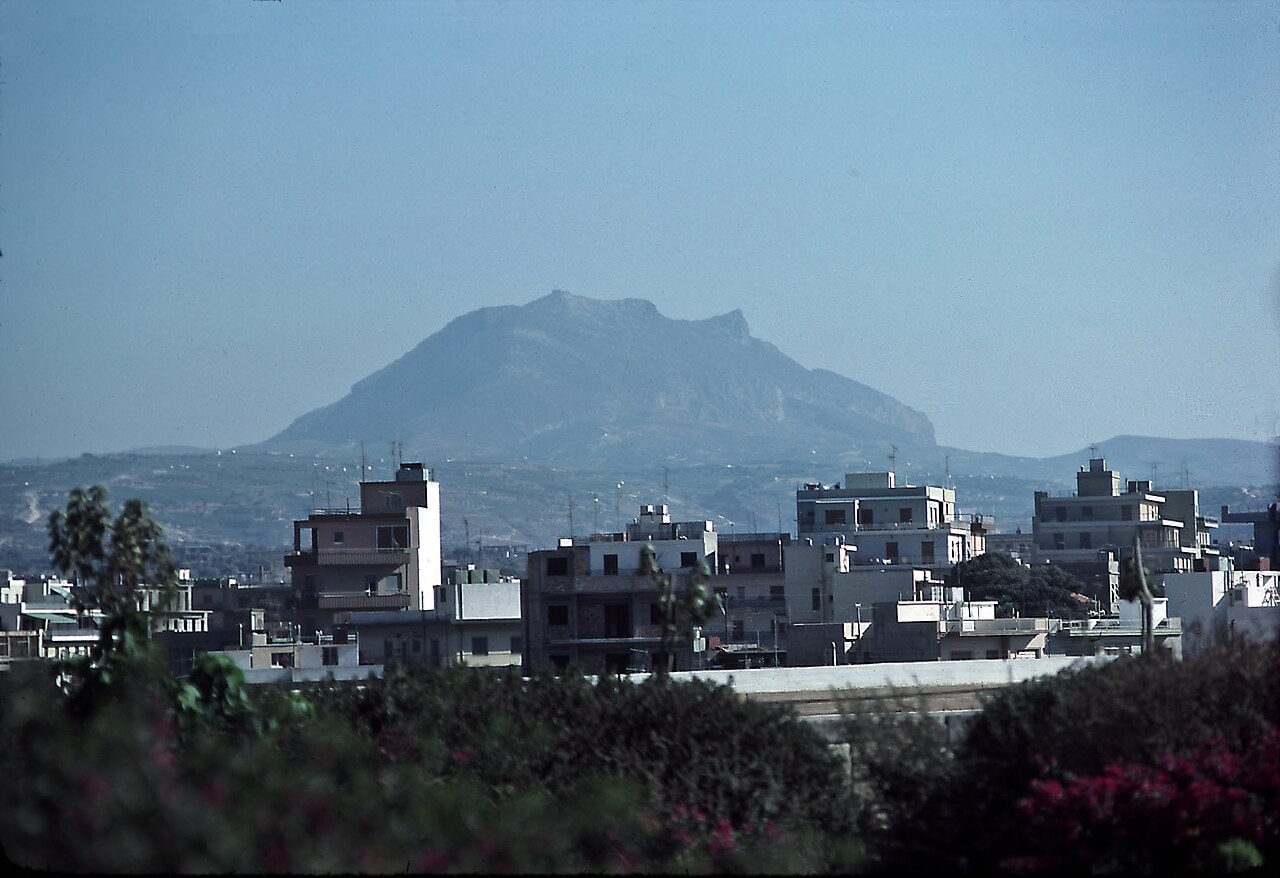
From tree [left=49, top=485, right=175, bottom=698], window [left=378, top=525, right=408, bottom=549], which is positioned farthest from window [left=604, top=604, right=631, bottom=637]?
window [left=378, top=525, right=408, bottom=549]

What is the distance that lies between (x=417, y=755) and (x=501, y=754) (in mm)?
582

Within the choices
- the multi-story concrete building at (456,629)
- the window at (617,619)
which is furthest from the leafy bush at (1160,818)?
the window at (617,619)

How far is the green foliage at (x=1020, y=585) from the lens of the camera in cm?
9106

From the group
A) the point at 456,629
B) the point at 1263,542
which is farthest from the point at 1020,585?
the point at 456,629

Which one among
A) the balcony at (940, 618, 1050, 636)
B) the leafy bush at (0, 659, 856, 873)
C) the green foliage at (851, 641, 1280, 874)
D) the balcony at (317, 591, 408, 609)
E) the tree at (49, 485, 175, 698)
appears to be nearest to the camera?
the leafy bush at (0, 659, 856, 873)

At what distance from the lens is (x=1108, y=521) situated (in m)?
130

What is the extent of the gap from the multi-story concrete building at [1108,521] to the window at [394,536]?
52843mm

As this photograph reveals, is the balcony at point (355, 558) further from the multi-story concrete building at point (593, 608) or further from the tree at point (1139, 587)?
the tree at point (1139, 587)

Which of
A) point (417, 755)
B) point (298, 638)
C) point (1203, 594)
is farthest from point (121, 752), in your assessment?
point (298, 638)

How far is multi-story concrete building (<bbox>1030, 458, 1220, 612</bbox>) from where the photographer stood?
414ft

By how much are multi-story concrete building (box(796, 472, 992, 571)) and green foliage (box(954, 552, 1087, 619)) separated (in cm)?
1590

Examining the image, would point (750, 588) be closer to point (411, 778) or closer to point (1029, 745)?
point (1029, 745)

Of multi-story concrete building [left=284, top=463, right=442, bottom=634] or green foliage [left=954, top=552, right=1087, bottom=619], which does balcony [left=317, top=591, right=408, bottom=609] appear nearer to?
multi-story concrete building [left=284, top=463, right=442, bottom=634]

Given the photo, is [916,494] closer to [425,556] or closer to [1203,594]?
[425,556]
